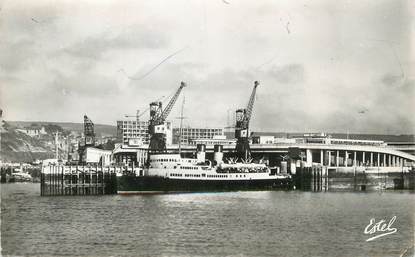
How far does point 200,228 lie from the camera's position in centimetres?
3762

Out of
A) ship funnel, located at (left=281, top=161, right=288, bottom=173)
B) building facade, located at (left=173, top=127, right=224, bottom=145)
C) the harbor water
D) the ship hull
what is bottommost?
the harbor water

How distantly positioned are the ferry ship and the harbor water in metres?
10.7

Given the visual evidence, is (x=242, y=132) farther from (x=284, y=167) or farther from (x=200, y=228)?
(x=200, y=228)

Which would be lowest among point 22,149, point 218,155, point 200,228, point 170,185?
point 200,228

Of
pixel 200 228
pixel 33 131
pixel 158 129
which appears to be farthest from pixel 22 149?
→ pixel 200 228

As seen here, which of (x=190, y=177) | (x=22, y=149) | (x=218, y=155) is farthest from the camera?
(x=22, y=149)

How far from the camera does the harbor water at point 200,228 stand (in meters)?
31.4

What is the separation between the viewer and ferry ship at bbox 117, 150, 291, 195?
66.2 meters

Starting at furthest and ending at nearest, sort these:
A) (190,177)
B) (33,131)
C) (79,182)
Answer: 1. (33,131)
2. (190,177)
3. (79,182)

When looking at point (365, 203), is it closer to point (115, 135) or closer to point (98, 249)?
point (98, 249)

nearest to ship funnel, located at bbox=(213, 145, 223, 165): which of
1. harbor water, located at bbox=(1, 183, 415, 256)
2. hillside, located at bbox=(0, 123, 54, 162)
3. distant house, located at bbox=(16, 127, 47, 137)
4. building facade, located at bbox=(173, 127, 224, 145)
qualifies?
harbor water, located at bbox=(1, 183, 415, 256)

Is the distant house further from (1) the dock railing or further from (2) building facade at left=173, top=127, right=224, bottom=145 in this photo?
(2) building facade at left=173, top=127, right=224, bottom=145

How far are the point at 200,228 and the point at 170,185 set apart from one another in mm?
29824

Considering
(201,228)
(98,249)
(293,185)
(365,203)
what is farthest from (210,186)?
(98,249)
